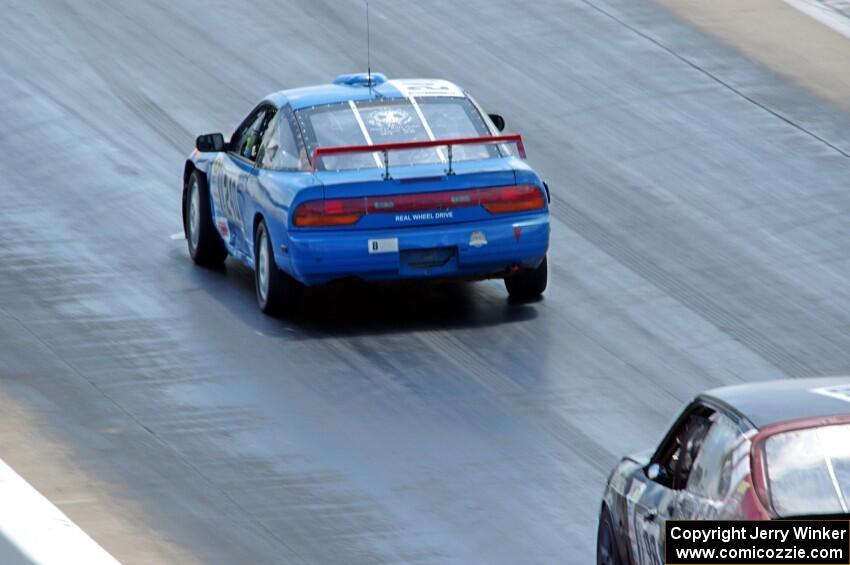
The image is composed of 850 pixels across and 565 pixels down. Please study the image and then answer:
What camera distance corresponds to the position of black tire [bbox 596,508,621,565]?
26.7 feet

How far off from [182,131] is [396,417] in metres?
8.18

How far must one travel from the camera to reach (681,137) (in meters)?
18.6

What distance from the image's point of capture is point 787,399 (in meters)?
7.23

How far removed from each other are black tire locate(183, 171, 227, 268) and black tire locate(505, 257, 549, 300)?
2508 mm

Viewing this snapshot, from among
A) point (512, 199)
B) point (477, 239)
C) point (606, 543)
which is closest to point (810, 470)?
point (606, 543)

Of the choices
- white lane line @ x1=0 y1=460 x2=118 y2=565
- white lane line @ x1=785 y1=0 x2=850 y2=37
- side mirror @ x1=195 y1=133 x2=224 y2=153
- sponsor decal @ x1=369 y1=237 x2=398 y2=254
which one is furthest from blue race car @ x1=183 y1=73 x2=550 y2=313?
white lane line @ x1=785 y1=0 x2=850 y2=37

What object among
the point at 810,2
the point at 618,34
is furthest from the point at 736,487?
the point at 810,2

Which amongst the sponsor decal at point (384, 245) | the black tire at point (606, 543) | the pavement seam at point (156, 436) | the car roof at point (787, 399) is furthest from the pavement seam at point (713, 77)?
the car roof at point (787, 399)

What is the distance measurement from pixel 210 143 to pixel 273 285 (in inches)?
67.3

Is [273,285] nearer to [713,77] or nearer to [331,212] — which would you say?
[331,212]

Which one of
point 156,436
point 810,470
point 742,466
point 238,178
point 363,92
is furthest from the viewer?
point 238,178

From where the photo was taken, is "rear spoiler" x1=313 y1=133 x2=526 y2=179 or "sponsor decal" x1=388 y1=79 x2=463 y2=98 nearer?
"rear spoiler" x1=313 y1=133 x2=526 y2=179

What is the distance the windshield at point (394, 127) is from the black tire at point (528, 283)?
2.78 feet

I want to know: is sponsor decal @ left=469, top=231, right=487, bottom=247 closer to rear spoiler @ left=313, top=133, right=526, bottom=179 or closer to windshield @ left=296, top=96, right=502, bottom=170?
rear spoiler @ left=313, top=133, right=526, bottom=179
